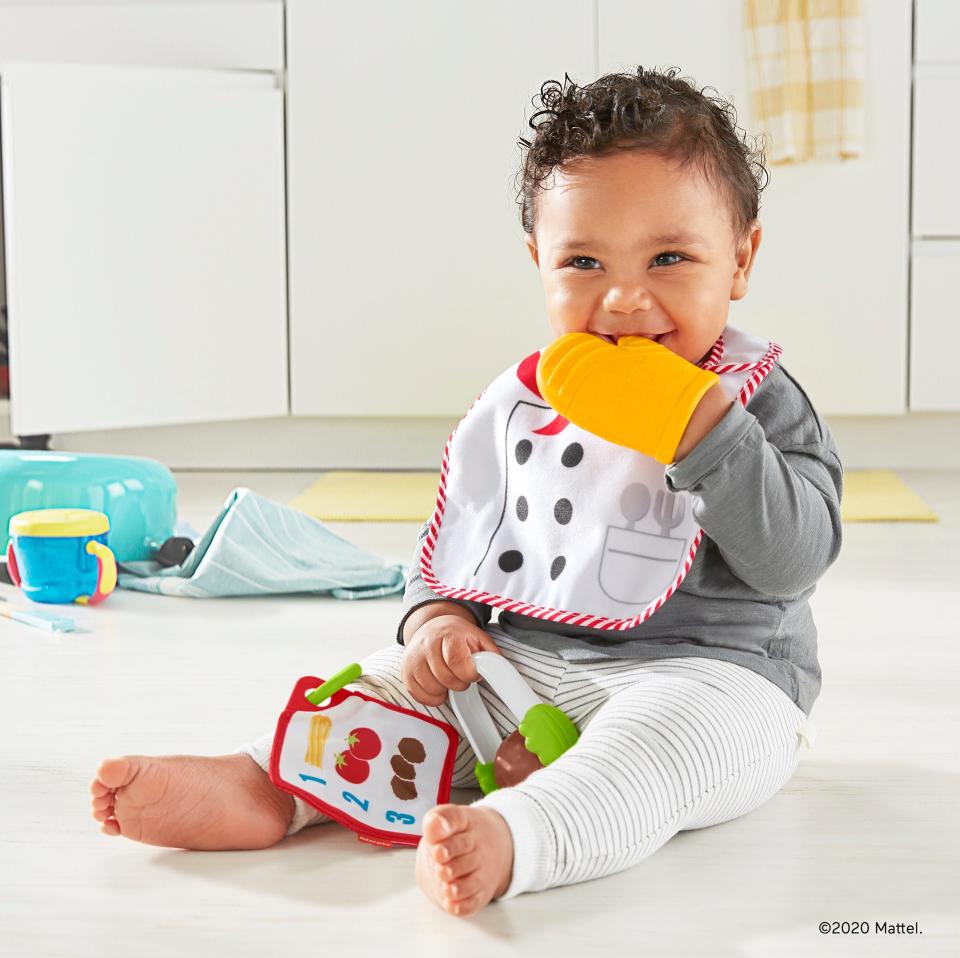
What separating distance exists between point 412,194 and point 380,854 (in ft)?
5.33

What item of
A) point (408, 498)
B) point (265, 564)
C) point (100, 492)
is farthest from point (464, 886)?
point (408, 498)

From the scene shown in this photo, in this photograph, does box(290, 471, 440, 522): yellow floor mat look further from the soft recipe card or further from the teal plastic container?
the soft recipe card

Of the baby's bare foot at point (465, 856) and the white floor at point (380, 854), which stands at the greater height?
the baby's bare foot at point (465, 856)

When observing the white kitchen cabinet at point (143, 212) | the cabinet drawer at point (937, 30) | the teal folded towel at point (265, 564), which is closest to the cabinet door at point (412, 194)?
the white kitchen cabinet at point (143, 212)

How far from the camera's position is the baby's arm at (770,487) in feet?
2.58

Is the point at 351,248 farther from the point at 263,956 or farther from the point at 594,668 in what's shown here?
the point at 263,956

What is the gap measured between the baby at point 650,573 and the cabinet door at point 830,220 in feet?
4.46

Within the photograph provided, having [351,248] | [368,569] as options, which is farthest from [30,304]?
[368,569]

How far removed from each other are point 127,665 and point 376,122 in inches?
50.5

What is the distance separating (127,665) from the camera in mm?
1222

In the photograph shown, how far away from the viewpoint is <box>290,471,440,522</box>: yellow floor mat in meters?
1.96

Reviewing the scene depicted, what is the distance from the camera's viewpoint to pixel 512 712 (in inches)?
34.0

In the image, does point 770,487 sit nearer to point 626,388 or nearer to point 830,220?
point 626,388

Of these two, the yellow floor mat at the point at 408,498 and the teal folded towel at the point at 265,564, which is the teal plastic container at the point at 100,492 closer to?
the teal folded towel at the point at 265,564
